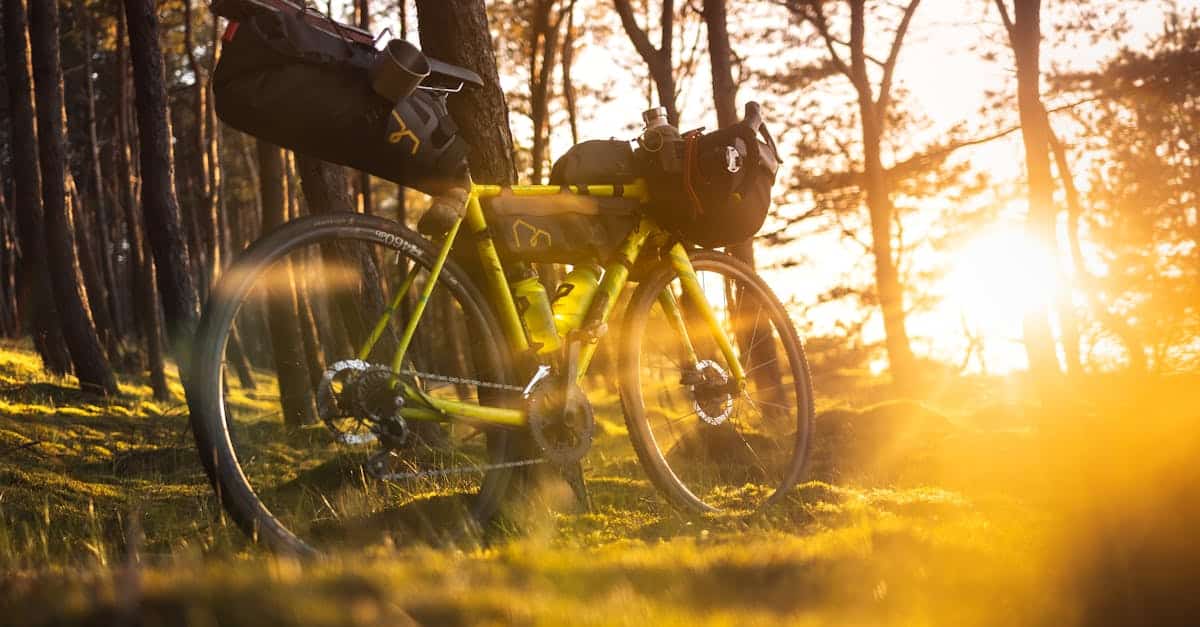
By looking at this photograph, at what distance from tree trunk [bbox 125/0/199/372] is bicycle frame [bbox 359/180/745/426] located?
719 cm

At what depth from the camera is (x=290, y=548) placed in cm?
289

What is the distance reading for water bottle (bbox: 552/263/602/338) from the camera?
403 centimetres

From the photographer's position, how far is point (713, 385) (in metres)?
4.68

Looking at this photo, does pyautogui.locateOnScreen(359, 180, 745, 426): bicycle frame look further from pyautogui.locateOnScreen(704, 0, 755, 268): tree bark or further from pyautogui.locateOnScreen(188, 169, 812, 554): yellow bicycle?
pyautogui.locateOnScreen(704, 0, 755, 268): tree bark

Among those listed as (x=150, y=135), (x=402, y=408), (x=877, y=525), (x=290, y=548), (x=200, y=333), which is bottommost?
(x=877, y=525)

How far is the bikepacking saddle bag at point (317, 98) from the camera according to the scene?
298cm

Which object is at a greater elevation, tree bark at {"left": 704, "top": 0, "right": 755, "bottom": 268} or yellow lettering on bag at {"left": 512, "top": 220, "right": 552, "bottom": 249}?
tree bark at {"left": 704, "top": 0, "right": 755, "bottom": 268}

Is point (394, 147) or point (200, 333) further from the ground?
point (394, 147)

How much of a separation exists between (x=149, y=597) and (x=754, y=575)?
139cm

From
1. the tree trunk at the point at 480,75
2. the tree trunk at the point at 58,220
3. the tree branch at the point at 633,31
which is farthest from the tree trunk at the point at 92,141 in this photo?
the tree trunk at the point at 480,75

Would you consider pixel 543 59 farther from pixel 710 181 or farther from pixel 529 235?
pixel 529 235

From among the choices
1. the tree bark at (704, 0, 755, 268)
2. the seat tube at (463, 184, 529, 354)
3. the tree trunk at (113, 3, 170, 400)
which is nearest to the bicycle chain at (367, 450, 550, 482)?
the seat tube at (463, 184, 529, 354)

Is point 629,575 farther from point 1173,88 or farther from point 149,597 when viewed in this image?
point 1173,88

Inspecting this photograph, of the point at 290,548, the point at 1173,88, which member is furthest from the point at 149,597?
the point at 1173,88
